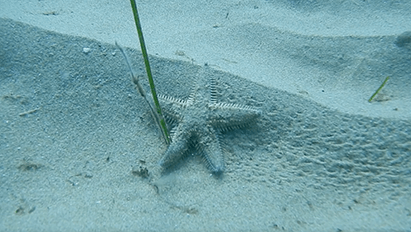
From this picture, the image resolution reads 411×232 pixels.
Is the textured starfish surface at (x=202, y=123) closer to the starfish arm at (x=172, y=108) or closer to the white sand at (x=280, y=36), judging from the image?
the starfish arm at (x=172, y=108)

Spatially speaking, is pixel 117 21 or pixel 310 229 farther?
pixel 117 21

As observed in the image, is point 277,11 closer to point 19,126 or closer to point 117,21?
point 117,21

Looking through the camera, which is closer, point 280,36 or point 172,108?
point 172,108

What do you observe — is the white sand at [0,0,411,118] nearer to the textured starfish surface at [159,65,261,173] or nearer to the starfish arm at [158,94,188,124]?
the textured starfish surface at [159,65,261,173]

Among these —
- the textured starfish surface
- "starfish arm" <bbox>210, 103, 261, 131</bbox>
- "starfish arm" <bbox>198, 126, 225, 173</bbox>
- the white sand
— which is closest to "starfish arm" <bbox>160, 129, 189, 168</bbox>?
the textured starfish surface

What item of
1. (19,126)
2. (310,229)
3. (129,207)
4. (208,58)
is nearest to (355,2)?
(208,58)

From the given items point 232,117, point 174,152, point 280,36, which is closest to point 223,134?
point 232,117

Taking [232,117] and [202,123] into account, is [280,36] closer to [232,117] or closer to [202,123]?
[232,117]
